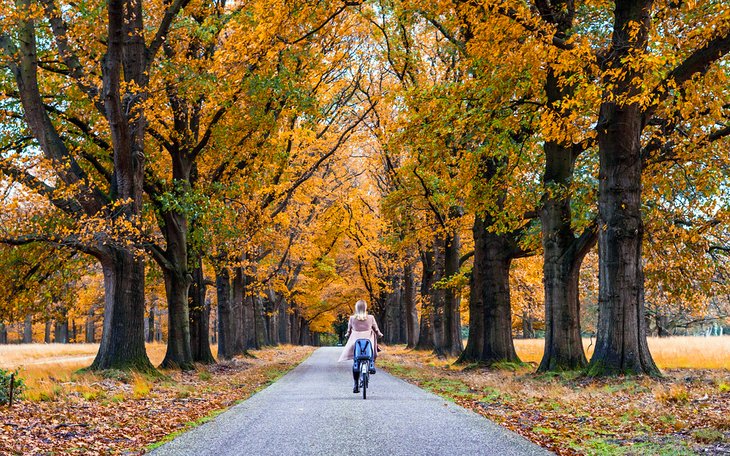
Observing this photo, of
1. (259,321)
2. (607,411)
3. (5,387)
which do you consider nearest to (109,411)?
(5,387)

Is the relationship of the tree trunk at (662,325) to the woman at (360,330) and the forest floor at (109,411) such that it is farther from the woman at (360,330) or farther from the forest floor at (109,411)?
the woman at (360,330)

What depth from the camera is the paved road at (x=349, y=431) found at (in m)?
6.30

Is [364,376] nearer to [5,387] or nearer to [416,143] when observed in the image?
[5,387]

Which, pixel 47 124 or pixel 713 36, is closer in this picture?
pixel 713 36

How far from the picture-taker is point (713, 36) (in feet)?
35.8

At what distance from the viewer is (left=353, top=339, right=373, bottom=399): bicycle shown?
11523 millimetres

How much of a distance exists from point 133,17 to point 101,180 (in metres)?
5.61

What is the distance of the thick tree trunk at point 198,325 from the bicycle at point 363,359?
1112 centimetres

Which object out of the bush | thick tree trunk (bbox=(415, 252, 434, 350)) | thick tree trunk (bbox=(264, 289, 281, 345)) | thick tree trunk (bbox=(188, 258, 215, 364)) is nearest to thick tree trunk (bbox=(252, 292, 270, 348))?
thick tree trunk (bbox=(264, 289, 281, 345))

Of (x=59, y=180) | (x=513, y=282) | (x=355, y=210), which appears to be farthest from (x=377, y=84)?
(x=59, y=180)

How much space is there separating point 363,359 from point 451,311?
15171 millimetres

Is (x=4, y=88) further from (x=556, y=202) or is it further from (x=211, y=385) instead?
(x=556, y=202)

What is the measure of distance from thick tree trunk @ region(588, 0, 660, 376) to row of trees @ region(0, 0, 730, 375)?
0.04 metres

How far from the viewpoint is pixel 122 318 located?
14922 millimetres
